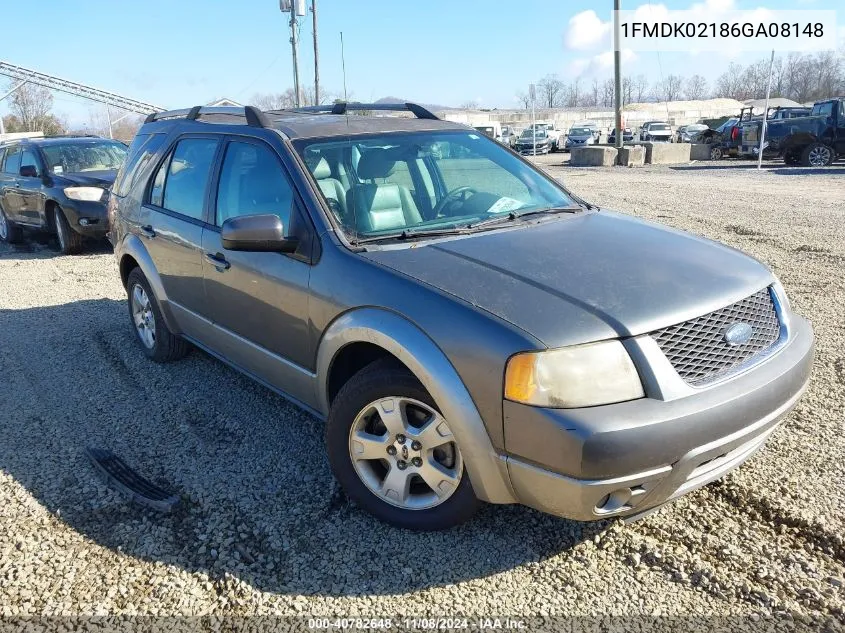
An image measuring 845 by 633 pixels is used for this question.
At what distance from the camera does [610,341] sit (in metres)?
2.41

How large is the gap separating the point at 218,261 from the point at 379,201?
108 cm

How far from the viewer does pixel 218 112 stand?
4570 millimetres

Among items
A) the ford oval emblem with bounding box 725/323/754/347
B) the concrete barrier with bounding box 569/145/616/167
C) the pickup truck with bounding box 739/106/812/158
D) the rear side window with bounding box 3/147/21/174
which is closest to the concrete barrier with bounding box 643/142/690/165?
the concrete barrier with bounding box 569/145/616/167

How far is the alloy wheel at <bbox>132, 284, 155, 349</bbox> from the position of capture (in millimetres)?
A: 5125

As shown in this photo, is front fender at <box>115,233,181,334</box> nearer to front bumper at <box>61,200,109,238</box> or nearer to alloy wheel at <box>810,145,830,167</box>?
front bumper at <box>61,200,109,238</box>

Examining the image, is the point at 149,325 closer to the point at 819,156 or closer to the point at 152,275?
the point at 152,275

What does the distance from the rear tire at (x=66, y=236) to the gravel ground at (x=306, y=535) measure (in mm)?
5874

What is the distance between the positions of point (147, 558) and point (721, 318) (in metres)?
2.54

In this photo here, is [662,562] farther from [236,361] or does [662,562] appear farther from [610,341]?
[236,361]

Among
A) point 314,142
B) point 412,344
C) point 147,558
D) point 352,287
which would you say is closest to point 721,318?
point 412,344

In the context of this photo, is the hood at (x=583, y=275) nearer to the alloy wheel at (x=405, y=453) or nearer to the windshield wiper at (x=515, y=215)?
the windshield wiper at (x=515, y=215)

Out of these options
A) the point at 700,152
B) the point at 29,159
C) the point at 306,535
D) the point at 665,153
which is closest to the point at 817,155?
the point at 665,153

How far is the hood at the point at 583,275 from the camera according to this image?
2.47 meters

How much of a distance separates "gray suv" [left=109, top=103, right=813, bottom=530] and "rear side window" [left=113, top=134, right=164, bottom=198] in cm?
68
